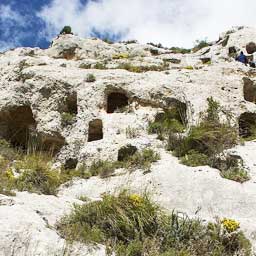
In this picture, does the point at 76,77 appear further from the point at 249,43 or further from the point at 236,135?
the point at 249,43

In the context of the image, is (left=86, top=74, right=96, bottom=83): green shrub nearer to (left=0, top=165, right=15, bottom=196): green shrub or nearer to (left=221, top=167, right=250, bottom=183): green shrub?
(left=0, top=165, right=15, bottom=196): green shrub

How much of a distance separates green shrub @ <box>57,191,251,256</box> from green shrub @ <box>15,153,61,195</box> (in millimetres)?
2009

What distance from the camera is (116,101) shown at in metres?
18.7

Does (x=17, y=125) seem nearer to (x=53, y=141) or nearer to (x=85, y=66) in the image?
(x=53, y=141)

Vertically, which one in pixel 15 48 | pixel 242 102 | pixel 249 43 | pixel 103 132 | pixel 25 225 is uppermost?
pixel 249 43

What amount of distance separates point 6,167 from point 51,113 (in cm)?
492

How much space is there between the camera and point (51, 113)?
17.5 meters

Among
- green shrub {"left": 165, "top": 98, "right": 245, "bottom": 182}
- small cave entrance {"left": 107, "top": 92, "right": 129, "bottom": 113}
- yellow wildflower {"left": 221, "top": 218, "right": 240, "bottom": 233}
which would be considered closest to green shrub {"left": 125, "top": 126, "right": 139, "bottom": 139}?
green shrub {"left": 165, "top": 98, "right": 245, "bottom": 182}

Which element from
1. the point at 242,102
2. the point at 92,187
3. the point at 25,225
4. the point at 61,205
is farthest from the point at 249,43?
the point at 25,225

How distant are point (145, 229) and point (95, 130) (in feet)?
29.8

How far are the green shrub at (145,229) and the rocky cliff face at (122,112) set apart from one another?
4.40 ft

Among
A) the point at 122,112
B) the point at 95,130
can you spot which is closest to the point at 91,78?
the point at 122,112

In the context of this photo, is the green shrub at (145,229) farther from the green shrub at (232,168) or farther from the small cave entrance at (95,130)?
the small cave entrance at (95,130)

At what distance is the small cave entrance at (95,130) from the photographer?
1674cm
